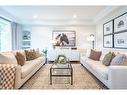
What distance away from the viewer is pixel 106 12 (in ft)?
21.4

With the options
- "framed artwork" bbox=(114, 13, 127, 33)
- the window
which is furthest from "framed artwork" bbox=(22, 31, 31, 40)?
"framed artwork" bbox=(114, 13, 127, 33)

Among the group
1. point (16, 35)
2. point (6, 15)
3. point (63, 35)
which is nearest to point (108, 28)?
point (63, 35)

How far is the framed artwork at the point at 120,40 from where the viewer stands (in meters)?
4.93

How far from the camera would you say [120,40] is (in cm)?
523

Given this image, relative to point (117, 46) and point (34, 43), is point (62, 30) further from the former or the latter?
point (117, 46)

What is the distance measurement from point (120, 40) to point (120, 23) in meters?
0.54

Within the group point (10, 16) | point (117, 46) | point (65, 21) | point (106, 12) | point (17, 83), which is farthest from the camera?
point (65, 21)

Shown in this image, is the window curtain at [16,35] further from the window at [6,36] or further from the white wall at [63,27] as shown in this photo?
the white wall at [63,27]

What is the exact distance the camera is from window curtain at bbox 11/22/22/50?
8469 millimetres

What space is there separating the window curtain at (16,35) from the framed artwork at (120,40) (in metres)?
5.18

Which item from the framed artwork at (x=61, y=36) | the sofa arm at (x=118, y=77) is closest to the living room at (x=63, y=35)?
the framed artwork at (x=61, y=36)
